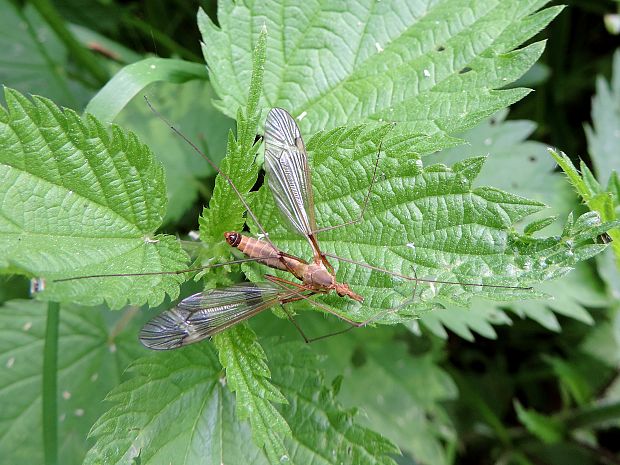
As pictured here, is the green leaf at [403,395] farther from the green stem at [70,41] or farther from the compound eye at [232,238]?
the green stem at [70,41]

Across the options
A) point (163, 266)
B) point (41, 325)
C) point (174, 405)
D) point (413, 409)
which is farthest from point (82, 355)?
point (413, 409)

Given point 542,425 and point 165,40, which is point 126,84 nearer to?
point 165,40

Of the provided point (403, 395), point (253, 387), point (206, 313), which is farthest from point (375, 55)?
point (403, 395)

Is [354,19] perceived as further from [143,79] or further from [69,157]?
[69,157]

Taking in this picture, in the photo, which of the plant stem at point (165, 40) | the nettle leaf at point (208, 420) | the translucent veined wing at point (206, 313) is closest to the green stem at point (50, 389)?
the nettle leaf at point (208, 420)

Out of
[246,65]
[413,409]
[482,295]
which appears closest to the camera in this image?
[482,295]

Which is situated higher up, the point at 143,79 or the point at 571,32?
the point at 571,32

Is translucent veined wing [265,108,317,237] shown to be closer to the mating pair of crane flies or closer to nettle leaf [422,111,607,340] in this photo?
the mating pair of crane flies
